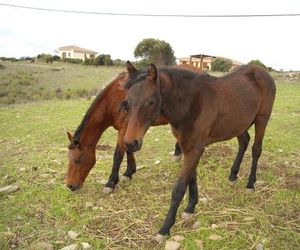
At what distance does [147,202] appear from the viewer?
4824 millimetres

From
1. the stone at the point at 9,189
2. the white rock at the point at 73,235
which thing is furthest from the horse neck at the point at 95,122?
the stone at the point at 9,189

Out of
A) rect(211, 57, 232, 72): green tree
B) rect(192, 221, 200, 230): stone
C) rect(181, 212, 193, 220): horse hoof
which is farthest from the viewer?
rect(211, 57, 232, 72): green tree

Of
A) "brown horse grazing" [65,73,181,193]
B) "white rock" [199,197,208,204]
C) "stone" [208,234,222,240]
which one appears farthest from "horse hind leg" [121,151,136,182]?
"stone" [208,234,222,240]

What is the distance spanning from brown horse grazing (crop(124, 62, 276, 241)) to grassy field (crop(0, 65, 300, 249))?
0.32 meters

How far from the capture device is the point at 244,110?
4.57 meters

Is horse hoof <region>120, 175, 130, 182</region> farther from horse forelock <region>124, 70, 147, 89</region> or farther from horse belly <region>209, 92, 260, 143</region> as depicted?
horse forelock <region>124, 70, 147, 89</region>

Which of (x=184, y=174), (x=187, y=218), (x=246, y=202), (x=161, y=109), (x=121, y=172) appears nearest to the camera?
(x=161, y=109)

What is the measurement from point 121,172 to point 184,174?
217 centimetres

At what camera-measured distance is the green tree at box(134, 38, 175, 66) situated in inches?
1433

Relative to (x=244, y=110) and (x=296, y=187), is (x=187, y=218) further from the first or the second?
(x=296, y=187)

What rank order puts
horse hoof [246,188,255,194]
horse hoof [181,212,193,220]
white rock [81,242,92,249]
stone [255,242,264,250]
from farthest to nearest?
Result: 1. horse hoof [246,188,255,194]
2. horse hoof [181,212,193,220]
3. white rock [81,242,92,249]
4. stone [255,242,264,250]

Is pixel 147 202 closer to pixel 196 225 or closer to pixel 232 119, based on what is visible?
pixel 196 225

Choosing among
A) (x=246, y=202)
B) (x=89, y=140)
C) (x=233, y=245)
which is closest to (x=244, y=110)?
(x=246, y=202)

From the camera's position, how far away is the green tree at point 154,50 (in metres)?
36.4
